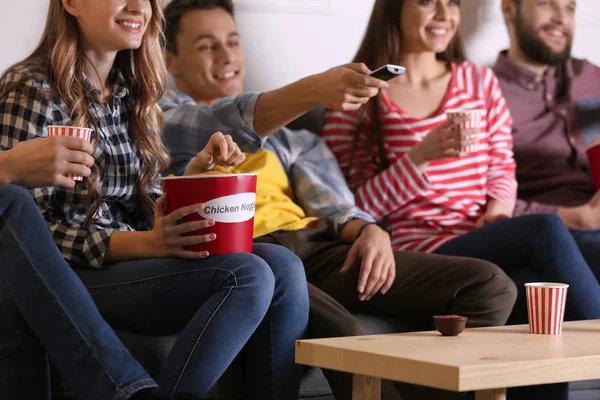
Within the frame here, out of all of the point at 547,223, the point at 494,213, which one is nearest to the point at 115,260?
the point at 547,223

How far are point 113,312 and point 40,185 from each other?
0.99 ft

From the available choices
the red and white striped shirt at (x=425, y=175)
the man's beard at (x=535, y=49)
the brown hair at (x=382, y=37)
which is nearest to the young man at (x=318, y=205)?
the red and white striped shirt at (x=425, y=175)

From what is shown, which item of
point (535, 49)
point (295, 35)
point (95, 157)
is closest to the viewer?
point (95, 157)

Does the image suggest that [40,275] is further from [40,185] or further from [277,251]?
[277,251]

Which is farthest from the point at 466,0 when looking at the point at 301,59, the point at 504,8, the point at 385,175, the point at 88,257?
the point at 88,257

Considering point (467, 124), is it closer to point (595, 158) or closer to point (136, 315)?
point (595, 158)

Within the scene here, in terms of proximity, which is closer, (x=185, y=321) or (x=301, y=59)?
(x=185, y=321)

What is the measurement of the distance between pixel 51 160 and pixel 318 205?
3.41 feet

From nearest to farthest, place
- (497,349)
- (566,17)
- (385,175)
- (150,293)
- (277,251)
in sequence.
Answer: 1. (497,349)
2. (150,293)
3. (277,251)
4. (385,175)
5. (566,17)

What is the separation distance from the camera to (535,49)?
3.26m

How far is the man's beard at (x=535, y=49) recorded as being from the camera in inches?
128

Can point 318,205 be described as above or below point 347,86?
below

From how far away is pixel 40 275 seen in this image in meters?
1.56

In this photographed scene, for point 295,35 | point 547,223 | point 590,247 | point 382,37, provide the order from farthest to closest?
point 295,35 → point 382,37 → point 590,247 → point 547,223
